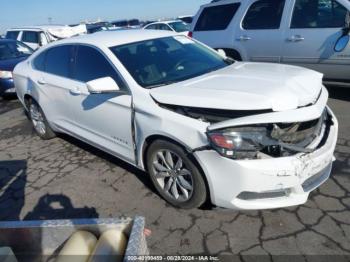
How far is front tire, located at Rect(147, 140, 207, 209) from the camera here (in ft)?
9.64

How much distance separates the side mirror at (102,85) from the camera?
327 centimetres

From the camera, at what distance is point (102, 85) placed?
10.8ft

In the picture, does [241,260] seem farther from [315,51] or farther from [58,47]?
[315,51]

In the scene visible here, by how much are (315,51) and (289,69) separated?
8.04 feet

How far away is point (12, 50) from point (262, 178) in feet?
31.3

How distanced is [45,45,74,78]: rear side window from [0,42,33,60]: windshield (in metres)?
5.55

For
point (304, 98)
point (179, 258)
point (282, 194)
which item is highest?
point (304, 98)

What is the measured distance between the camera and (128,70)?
3.46 m

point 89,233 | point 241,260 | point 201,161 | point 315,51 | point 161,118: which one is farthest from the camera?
point 315,51

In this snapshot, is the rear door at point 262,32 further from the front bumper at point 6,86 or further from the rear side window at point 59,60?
the front bumper at point 6,86

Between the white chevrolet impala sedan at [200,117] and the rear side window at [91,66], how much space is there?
1 cm

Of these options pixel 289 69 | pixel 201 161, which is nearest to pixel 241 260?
pixel 201 161

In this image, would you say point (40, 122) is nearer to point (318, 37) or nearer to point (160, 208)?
point (160, 208)

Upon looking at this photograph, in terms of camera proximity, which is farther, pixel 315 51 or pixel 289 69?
pixel 315 51
